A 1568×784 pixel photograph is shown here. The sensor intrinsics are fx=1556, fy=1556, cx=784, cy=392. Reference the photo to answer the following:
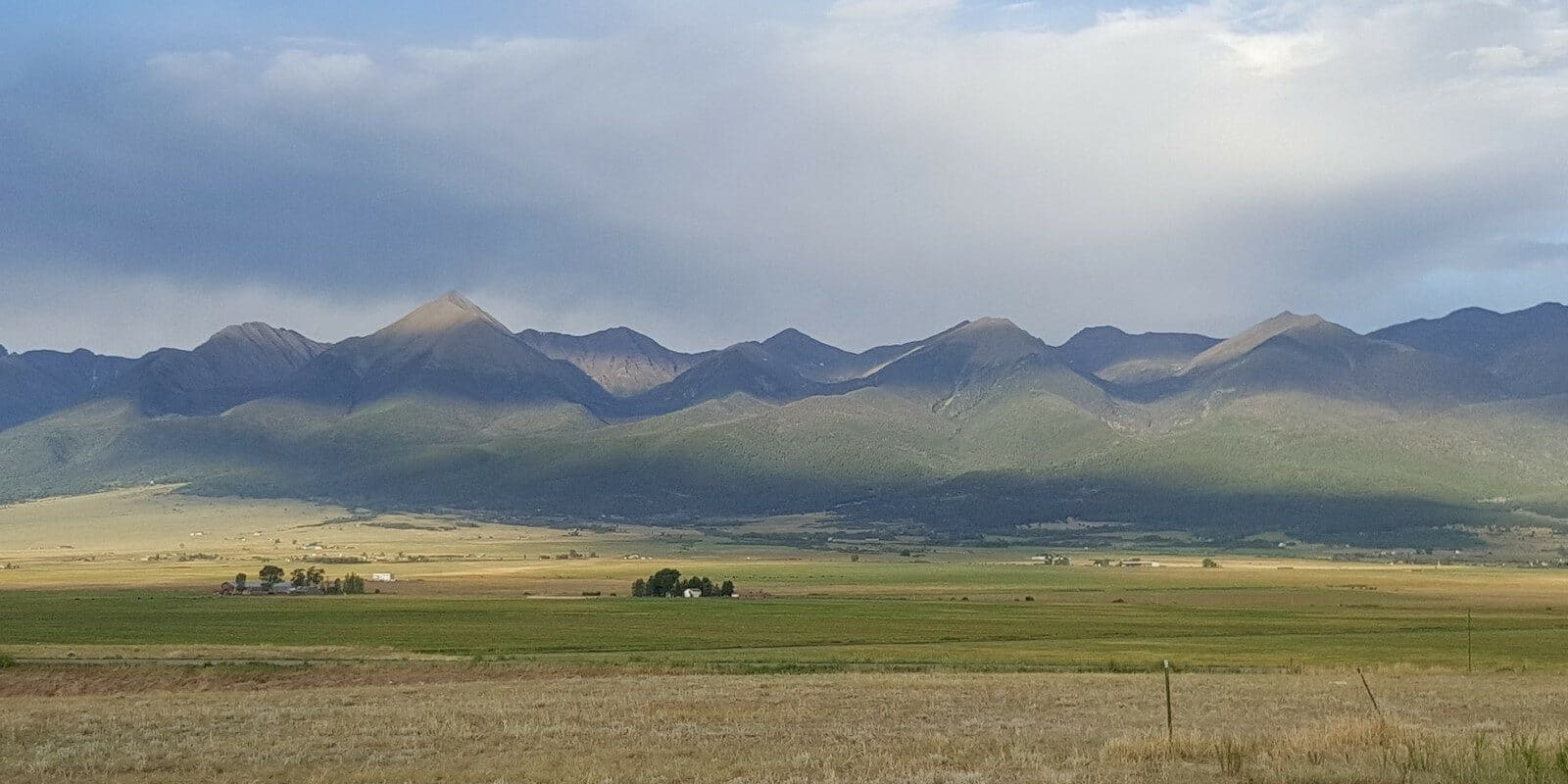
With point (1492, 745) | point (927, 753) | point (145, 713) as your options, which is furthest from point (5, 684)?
point (1492, 745)

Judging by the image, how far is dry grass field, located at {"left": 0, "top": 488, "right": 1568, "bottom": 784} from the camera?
2347cm

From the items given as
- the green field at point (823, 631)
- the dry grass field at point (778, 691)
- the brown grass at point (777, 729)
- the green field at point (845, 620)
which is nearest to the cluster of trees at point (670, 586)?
the green field at point (845, 620)

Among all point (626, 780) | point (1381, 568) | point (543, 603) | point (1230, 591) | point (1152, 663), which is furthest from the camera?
point (1381, 568)

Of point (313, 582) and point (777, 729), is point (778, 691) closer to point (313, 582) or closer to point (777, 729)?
point (777, 729)

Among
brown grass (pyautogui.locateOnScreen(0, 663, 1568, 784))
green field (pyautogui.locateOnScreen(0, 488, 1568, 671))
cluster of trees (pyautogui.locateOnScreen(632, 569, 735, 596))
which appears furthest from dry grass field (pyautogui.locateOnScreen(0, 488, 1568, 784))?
cluster of trees (pyautogui.locateOnScreen(632, 569, 735, 596))

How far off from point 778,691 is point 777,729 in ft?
29.4

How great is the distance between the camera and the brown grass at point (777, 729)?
22.5 metres

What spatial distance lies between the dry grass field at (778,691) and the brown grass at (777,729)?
0.12 metres

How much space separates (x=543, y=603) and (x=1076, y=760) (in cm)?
8026

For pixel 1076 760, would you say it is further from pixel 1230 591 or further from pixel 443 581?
pixel 443 581

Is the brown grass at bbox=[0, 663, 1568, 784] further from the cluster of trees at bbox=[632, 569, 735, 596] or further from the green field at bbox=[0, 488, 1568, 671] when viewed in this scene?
the cluster of trees at bbox=[632, 569, 735, 596]

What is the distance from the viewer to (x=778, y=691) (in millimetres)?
37750

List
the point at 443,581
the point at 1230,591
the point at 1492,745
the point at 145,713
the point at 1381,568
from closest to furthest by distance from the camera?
the point at 1492,745 < the point at 145,713 < the point at 1230,591 < the point at 443,581 < the point at 1381,568

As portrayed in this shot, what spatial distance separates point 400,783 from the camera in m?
22.4
